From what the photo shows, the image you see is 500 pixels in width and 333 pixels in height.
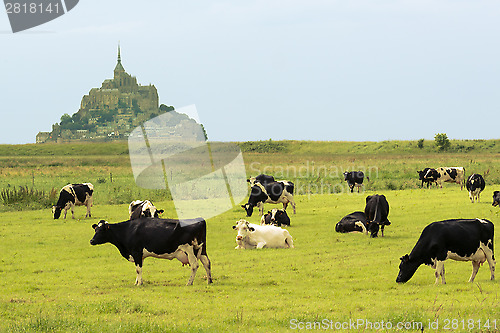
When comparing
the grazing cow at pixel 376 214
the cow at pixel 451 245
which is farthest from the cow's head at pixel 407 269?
the grazing cow at pixel 376 214

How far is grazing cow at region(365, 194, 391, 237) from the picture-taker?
23172mm

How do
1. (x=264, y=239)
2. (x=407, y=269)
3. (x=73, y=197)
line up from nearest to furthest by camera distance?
(x=407, y=269)
(x=264, y=239)
(x=73, y=197)

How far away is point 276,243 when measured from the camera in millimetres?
21406

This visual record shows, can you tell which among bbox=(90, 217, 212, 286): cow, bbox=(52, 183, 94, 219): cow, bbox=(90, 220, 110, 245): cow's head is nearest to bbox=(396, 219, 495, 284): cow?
bbox=(90, 217, 212, 286): cow

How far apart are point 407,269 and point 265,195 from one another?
1646cm

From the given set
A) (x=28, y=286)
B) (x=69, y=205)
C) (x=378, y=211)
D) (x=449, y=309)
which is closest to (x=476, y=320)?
(x=449, y=309)

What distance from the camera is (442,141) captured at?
120625 mm

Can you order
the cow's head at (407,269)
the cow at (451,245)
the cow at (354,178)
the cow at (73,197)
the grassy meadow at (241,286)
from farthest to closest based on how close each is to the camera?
the cow at (354,178)
the cow at (73,197)
the cow's head at (407,269)
the cow at (451,245)
the grassy meadow at (241,286)

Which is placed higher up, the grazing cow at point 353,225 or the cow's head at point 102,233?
the cow's head at point 102,233

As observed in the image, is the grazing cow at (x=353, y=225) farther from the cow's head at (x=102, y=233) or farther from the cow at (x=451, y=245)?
the cow's head at (x=102, y=233)

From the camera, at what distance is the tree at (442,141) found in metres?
120

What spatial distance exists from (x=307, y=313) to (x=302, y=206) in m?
24.5

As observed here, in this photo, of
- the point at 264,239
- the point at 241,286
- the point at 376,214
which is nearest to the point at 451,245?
the point at 241,286

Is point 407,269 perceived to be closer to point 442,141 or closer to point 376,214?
point 376,214
